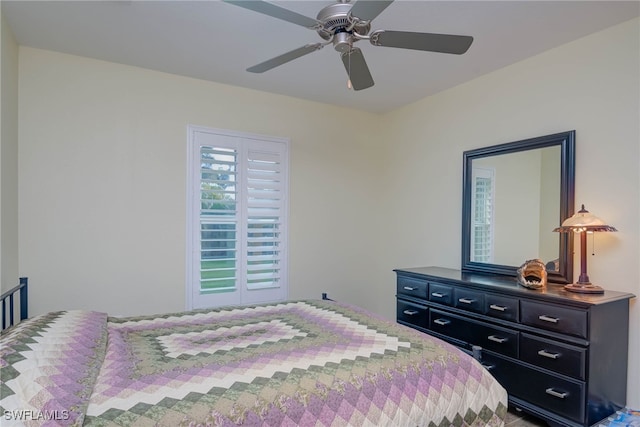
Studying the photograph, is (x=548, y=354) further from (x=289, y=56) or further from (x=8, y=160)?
(x=8, y=160)

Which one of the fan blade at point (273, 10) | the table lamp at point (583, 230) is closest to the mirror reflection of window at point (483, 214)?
the table lamp at point (583, 230)

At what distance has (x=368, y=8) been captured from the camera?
1.59 m

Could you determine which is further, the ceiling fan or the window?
the window

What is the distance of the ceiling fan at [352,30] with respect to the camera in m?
1.59

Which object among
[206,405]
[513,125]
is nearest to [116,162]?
[206,405]

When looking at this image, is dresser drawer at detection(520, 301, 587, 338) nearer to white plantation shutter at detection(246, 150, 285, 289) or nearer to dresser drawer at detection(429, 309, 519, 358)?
dresser drawer at detection(429, 309, 519, 358)

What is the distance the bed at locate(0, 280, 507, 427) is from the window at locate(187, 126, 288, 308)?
1418 mm

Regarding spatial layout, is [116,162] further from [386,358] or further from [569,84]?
[569,84]

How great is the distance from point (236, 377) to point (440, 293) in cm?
210

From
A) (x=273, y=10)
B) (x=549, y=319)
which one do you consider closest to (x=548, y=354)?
(x=549, y=319)

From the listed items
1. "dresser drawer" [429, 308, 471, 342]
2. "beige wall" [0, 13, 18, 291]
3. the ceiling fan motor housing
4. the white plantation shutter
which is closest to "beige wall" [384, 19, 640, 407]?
"dresser drawer" [429, 308, 471, 342]

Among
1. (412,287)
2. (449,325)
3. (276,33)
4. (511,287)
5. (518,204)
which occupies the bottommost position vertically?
(449,325)

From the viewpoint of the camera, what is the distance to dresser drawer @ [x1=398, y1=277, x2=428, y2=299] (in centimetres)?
321

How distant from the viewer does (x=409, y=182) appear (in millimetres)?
4180
